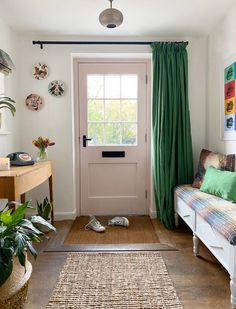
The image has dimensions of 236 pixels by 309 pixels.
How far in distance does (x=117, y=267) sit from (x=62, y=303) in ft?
1.82

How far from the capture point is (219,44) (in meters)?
2.78

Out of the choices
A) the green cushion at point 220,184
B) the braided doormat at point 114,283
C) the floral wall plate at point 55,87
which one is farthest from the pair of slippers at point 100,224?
the floral wall plate at point 55,87

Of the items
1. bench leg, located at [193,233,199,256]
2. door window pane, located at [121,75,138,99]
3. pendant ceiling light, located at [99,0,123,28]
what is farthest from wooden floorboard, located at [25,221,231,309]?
pendant ceiling light, located at [99,0,123,28]

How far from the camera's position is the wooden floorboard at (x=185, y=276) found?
5.42 ft

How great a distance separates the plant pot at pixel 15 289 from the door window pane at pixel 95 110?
6.96ft

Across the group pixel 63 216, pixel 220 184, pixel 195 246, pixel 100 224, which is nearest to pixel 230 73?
pixel 220 184

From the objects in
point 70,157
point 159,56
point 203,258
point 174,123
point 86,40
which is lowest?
point 203,258

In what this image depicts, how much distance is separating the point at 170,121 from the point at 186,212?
42.0 inches

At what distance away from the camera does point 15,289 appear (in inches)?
54.7

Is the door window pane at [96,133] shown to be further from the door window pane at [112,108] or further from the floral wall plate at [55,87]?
the floral wall plate at [55,87]

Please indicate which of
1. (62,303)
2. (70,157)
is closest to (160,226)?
(70,157)

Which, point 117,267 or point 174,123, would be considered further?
point 174,123

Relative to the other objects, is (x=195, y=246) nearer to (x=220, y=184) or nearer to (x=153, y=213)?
(x=220, y=184)

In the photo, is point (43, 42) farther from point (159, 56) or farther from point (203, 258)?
point (203, 258)
